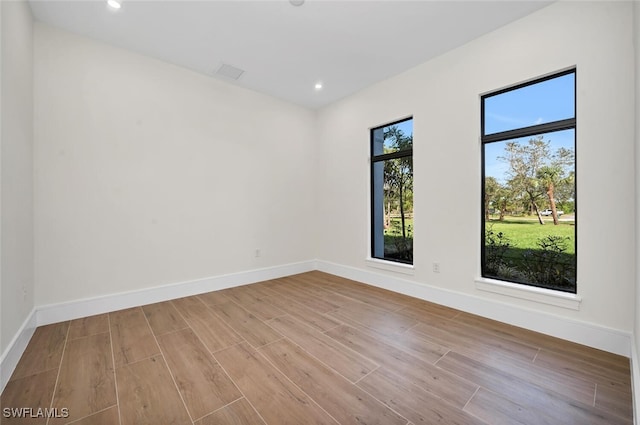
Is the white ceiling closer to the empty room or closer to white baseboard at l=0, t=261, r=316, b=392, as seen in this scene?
the empty room

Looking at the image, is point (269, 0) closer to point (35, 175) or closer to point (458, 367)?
point (35, 175)

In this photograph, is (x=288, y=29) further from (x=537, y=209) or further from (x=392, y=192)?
(x=537, y=209)

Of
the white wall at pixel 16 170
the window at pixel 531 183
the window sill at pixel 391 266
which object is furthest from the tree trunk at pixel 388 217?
the white wall at pixel 16 170

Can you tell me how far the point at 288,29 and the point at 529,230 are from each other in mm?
3188

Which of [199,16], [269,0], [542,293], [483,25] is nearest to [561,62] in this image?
[483,25]

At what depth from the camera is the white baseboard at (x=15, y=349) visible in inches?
67.1

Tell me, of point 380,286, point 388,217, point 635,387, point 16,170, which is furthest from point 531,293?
point 16,170

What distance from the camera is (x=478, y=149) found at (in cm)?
286

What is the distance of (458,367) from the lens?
6.21 ft

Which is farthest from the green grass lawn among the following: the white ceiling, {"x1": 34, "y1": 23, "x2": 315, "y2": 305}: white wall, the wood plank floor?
{"x1": 34, "y1": 23, "x2": 315, "y2": 305}: white wall

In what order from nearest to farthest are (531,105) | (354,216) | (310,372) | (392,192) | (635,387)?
(635,387)
(310,372)
(531,105)
(392,192)
(354,216)

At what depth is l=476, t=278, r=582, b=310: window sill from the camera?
7.50ft

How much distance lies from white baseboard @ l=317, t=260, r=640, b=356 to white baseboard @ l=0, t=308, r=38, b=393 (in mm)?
3529

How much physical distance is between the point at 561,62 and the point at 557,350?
2.42m
